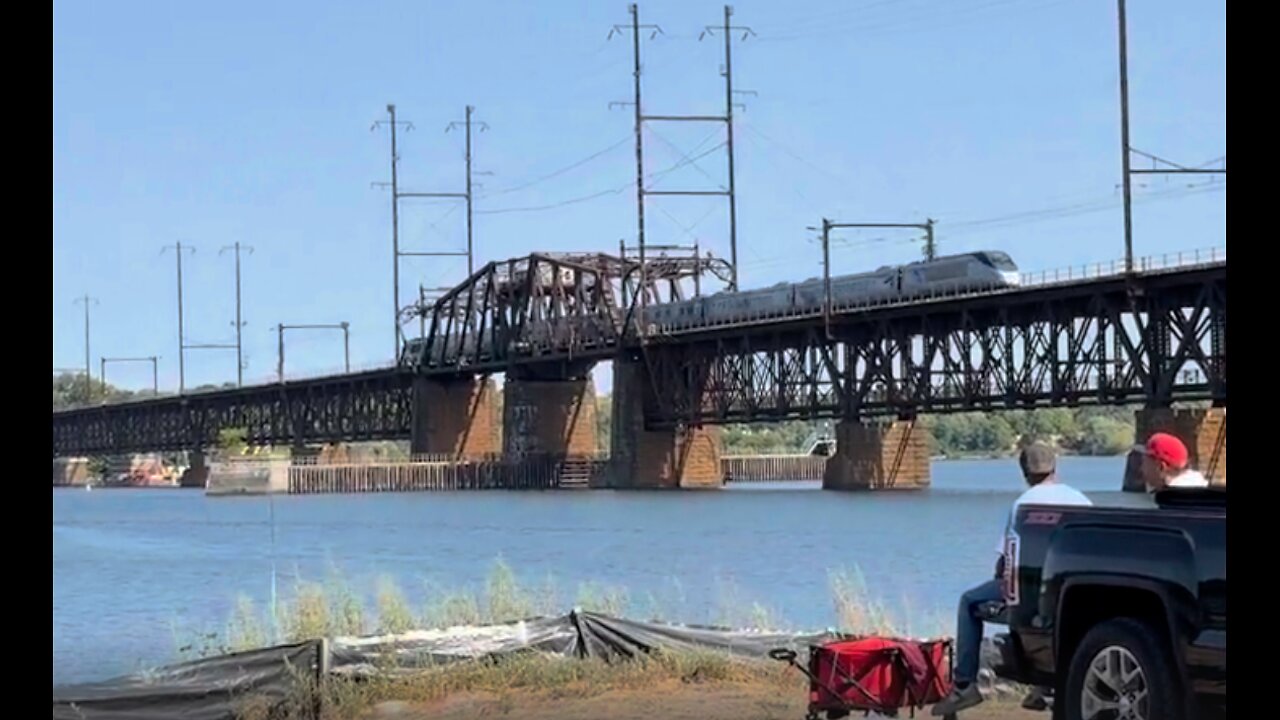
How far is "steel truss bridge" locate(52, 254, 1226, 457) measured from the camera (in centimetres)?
7550

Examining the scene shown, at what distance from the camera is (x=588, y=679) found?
Answer: 15195 mm

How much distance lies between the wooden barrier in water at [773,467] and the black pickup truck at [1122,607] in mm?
140950

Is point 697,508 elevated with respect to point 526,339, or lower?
lower

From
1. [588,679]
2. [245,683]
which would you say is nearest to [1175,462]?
[588,679]

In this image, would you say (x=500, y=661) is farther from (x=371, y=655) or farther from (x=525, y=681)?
(x=371, y=655)

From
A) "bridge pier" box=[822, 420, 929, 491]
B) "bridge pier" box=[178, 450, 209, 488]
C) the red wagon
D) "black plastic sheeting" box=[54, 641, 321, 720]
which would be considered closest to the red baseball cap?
the red wagon

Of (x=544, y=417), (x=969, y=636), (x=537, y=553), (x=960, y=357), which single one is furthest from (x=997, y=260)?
(x=969, y=636)

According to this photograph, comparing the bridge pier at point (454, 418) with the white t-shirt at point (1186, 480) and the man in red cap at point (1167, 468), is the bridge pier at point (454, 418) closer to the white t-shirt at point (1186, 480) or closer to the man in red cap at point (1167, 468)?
the man in red cap at point (1167, 468)

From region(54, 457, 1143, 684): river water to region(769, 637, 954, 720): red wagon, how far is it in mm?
1635

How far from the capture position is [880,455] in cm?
10062

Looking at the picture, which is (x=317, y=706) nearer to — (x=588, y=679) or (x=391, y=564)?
(x=588, y=679)

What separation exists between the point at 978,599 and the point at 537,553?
44.0m

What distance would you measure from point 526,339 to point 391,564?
263 ft

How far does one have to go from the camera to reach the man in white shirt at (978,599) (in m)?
10.6
